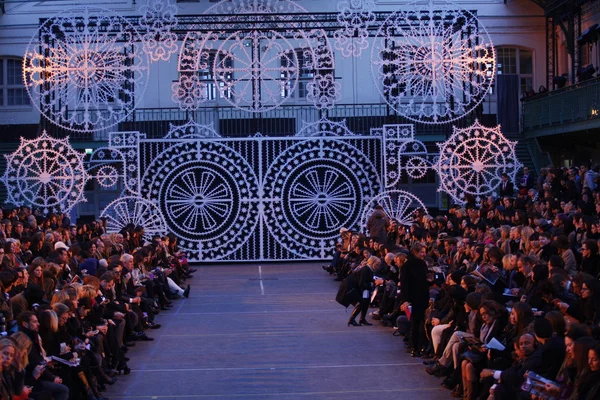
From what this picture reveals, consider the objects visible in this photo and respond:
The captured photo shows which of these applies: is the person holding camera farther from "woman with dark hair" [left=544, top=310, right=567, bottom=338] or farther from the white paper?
"woman with dark hair" [left=544, top=310, right=567, bottom=338]

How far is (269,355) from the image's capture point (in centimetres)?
1352

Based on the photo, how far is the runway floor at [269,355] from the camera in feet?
37.8

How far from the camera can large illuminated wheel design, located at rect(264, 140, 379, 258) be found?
2380 cm

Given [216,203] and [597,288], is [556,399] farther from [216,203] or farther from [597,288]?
[216,203]

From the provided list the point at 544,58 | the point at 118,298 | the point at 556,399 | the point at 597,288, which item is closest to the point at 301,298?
the point at 118,298

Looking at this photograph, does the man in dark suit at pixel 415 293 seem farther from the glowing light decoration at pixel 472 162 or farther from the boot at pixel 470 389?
the glowing light decoration at pixel 472 162

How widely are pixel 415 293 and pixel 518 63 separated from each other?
21.1 m

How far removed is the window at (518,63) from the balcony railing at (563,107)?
2871mm

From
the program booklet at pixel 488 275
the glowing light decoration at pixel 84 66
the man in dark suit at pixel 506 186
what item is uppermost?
the glowing light decoration at pixel 84 66

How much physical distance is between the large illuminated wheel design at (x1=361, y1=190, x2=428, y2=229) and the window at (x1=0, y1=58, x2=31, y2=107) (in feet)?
47.1

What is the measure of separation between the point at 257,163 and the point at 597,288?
14.4 m

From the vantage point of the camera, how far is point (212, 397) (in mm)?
11203

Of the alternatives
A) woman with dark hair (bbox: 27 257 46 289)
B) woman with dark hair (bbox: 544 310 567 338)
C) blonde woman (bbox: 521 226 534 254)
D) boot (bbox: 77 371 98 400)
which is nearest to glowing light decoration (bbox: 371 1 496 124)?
blonde woman (bbox: 521 226 534 254)

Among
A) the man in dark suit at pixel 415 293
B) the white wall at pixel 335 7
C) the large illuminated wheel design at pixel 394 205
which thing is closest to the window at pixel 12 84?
the white wall at pixel 335 7
